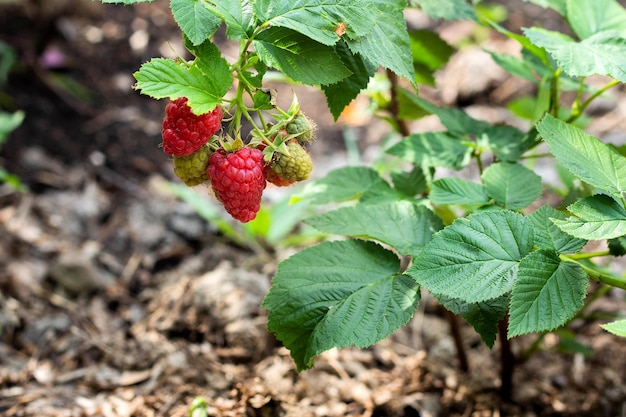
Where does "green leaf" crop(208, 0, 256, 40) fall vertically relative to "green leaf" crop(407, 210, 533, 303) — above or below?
above

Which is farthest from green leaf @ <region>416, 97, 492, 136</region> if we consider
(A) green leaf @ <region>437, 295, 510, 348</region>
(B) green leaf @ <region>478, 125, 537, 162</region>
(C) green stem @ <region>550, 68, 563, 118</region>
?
(A) green leaf @ <region>437, 295, 510, 348</region>

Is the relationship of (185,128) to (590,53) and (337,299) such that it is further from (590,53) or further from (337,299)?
(590,53)

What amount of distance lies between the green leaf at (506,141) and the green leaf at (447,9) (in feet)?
0.88

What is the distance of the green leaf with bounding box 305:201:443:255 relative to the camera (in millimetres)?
1256

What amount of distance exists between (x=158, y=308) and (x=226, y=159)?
3.96 feet

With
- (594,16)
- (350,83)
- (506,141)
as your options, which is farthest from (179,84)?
(594,16)

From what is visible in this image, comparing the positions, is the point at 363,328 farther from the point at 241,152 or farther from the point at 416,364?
the point at 416,364

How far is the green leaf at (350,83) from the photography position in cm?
120

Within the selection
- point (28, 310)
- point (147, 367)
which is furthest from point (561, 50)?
point (28, 310)

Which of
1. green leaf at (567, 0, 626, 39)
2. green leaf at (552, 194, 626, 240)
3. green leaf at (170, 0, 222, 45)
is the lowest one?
green leaf at (552, 194, 626, 240)

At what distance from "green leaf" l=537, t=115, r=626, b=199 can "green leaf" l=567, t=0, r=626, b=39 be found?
387 mm

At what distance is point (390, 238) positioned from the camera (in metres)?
1.24

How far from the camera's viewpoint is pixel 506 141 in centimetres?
147

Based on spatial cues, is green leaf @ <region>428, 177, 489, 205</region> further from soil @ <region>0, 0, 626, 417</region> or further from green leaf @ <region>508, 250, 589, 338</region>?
soil @ <region>0, 0, 626, 417</region>
